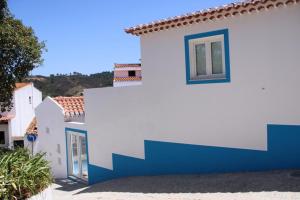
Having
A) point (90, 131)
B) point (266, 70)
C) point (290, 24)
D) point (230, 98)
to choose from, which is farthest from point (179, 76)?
point (90, 131)

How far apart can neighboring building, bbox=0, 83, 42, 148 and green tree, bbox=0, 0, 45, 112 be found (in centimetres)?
1820

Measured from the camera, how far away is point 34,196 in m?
8.80

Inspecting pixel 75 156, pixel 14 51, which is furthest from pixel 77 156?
pixel 14 51

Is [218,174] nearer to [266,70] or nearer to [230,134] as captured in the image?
[230,134]

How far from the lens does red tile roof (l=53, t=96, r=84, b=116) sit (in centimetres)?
2039

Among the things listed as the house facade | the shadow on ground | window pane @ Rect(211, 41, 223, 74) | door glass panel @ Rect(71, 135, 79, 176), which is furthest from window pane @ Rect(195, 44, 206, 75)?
door glass panel @ Rect(71, 135, 79, 176)

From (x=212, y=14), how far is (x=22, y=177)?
6.41 metres

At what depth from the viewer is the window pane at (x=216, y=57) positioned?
466 inches

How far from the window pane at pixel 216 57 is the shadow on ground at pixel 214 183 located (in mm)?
3007

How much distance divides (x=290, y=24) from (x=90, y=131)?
9.40 m

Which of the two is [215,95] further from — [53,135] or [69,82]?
[69,82]

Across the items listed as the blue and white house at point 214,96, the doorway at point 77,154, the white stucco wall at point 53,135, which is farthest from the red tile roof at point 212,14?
the white stucco wall at point 53,135

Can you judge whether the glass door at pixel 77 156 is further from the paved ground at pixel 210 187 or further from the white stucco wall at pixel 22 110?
the white stucco wall at pixel 22 110

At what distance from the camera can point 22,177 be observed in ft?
28.6
